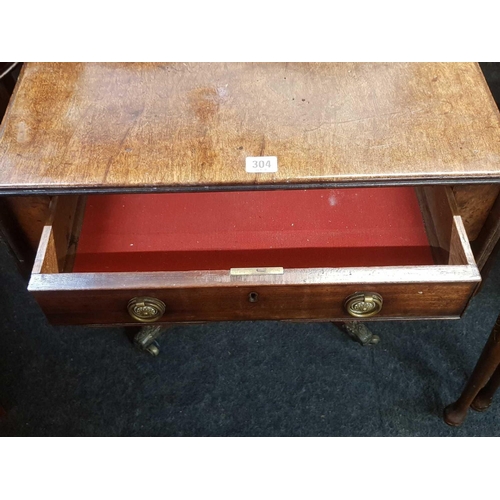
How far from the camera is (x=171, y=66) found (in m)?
0.90

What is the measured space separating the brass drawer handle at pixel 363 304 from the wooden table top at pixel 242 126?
15 centimetres

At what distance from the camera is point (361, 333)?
1146 millimetres

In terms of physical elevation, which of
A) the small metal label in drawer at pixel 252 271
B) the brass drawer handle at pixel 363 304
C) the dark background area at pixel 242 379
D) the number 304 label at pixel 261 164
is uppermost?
the number 304 label at pixel 261 164

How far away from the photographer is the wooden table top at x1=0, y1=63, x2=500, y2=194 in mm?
758

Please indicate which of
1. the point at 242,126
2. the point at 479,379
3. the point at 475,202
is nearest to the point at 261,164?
the point at 242,126

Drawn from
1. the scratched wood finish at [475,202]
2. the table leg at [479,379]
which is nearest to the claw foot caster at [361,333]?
the table leg at [479,379]

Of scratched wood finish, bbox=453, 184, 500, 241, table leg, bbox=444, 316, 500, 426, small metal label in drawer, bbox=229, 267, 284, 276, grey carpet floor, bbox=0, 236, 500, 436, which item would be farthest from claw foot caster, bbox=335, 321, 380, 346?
small metal label in drawer, bbox=229, 267, 284, 276

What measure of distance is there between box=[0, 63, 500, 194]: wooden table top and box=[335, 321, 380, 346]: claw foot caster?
454mm

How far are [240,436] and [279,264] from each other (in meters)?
0.36

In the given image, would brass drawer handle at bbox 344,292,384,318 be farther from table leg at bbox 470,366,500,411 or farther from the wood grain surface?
table leg at bbox 470,366,500,411

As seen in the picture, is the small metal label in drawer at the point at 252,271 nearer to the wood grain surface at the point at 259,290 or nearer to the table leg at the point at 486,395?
the wood grain surface at the point at 259,290

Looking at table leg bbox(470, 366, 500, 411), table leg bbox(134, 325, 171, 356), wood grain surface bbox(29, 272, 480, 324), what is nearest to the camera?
wood grain surface bbox(29, 272, 480, 324)

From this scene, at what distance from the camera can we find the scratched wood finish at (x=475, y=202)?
84 cm

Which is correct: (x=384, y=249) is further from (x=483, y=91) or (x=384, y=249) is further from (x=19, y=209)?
(x=19, y=209)
